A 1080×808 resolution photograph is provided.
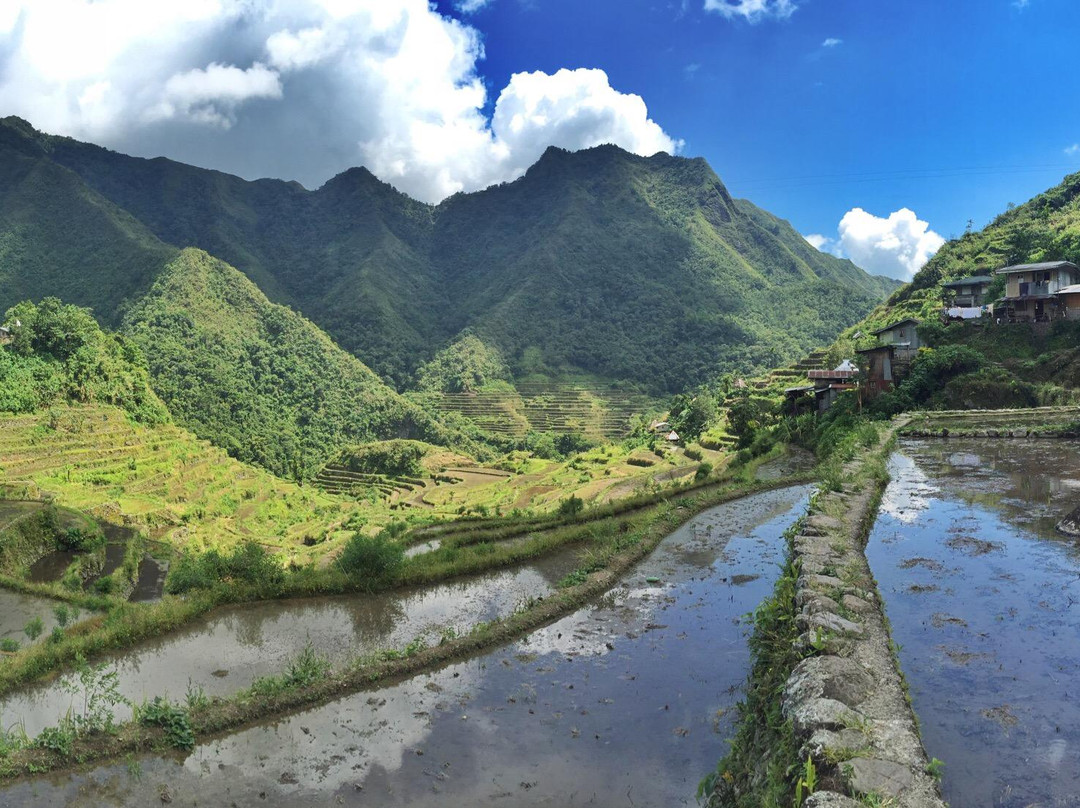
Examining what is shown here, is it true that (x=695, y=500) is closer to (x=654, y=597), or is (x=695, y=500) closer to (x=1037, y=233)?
(x=654, y=597)

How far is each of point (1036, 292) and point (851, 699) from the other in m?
35.6

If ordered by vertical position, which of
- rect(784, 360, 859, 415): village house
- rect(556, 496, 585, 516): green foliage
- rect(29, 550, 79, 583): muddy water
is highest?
rect(784, 360, 859, 415): village house

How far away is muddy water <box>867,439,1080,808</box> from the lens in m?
4.89

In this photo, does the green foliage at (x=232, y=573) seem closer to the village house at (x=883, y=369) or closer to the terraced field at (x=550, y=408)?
the village house at (x=883, y=369)

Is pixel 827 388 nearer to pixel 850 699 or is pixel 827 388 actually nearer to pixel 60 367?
pixel 850 699

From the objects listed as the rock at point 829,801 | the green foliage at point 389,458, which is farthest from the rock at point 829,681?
the green foliage at point 389,458

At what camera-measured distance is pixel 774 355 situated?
378 feet

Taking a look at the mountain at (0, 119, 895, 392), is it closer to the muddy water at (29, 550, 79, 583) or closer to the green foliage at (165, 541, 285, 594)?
the muddy water at (29, 550, 79, 583)

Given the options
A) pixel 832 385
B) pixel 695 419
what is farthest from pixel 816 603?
pixel 695 419

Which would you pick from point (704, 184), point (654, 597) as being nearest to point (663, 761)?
point (654, 597)

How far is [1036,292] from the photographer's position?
108 ft

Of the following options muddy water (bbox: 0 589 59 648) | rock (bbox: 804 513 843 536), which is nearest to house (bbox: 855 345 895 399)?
rock (bbox: 804 513 843 536)

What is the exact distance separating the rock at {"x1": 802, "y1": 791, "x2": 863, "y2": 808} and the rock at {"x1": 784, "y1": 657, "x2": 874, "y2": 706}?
131cm

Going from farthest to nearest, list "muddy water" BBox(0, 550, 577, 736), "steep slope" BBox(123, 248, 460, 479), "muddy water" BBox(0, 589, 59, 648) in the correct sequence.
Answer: "steep slope" BBox(123, 248, 460, 479) < "muddy water" BBox(0, 589, 59, 648) < "muddy water" BBox(0, 550, 577, 736)
